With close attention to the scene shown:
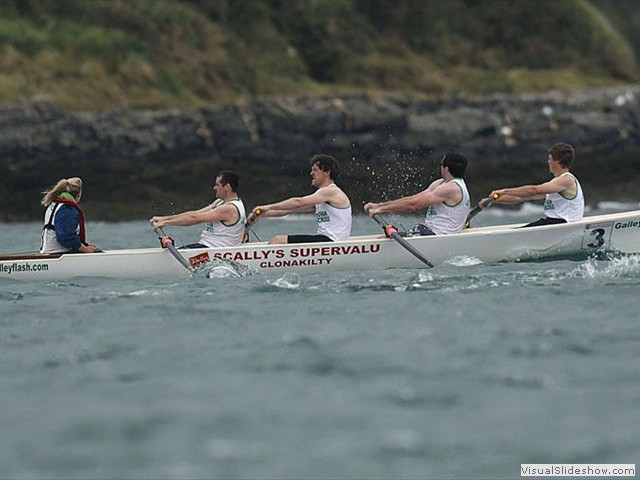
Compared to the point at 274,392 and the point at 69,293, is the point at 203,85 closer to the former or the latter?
Answer: the point at 69,293

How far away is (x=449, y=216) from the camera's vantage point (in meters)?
15.5

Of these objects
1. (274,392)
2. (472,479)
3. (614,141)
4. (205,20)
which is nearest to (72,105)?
(205,20)

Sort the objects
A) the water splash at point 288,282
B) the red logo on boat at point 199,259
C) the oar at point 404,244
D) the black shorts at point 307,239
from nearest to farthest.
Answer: the water splash at point 288,282, the red logo on boat at point 199,259, the oar at point 404,244, the black shorts at point 307,239

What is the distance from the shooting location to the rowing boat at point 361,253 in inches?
580

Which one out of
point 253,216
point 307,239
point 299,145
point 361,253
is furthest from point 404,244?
point 299,145

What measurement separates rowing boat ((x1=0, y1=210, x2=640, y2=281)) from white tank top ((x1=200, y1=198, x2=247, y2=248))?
337 millimetres

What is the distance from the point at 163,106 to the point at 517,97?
10018 millimetres

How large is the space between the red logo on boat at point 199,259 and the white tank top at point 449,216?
318 cm

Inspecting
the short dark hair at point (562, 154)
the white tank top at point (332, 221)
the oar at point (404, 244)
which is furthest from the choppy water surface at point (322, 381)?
the short dark hair at point (562, 154)

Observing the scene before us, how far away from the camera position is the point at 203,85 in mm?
32188

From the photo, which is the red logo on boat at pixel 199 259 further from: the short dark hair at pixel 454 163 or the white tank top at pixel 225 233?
the short dark hair at pixel 454 163

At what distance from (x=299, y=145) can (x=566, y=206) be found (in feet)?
47.8

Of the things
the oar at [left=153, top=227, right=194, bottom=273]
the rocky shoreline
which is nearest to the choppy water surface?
Result: the oar at [left=153, top=227, right=194, bottom=273]

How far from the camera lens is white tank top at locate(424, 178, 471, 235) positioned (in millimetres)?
15492
